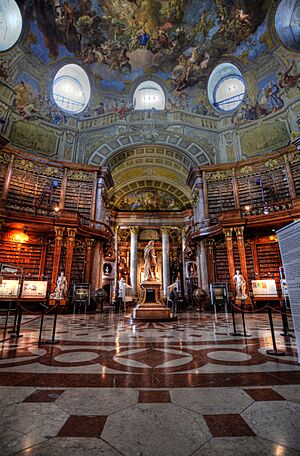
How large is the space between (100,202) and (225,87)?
13320mm

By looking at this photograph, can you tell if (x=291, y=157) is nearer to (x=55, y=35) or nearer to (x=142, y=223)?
(x=142, y=223)

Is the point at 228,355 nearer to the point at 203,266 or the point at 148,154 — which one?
the point at 203,266

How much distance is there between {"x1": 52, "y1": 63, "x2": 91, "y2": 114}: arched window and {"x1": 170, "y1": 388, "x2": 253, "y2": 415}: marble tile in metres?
18.7

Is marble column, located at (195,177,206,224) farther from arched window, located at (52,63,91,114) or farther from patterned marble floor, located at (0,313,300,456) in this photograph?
patterned marble floor, located at (0,313,300,456)

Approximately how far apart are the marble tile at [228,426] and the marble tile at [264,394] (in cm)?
36

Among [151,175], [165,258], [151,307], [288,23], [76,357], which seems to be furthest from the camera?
[165,258]

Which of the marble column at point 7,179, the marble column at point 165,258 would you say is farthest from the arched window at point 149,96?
the marble column at point 165,258

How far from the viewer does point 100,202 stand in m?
14.8

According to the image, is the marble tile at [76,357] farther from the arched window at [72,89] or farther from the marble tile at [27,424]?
the arched window at [72,89]

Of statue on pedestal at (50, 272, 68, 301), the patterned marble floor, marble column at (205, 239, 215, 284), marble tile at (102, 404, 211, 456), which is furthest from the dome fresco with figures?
marble tile at (102, 404, 211, 456)

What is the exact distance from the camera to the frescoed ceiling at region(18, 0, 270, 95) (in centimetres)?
1452

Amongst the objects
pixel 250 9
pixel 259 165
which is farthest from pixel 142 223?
pixel 250 9

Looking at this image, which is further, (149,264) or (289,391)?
(149,264)

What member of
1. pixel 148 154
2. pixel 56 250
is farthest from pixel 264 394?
pixel 148 154
